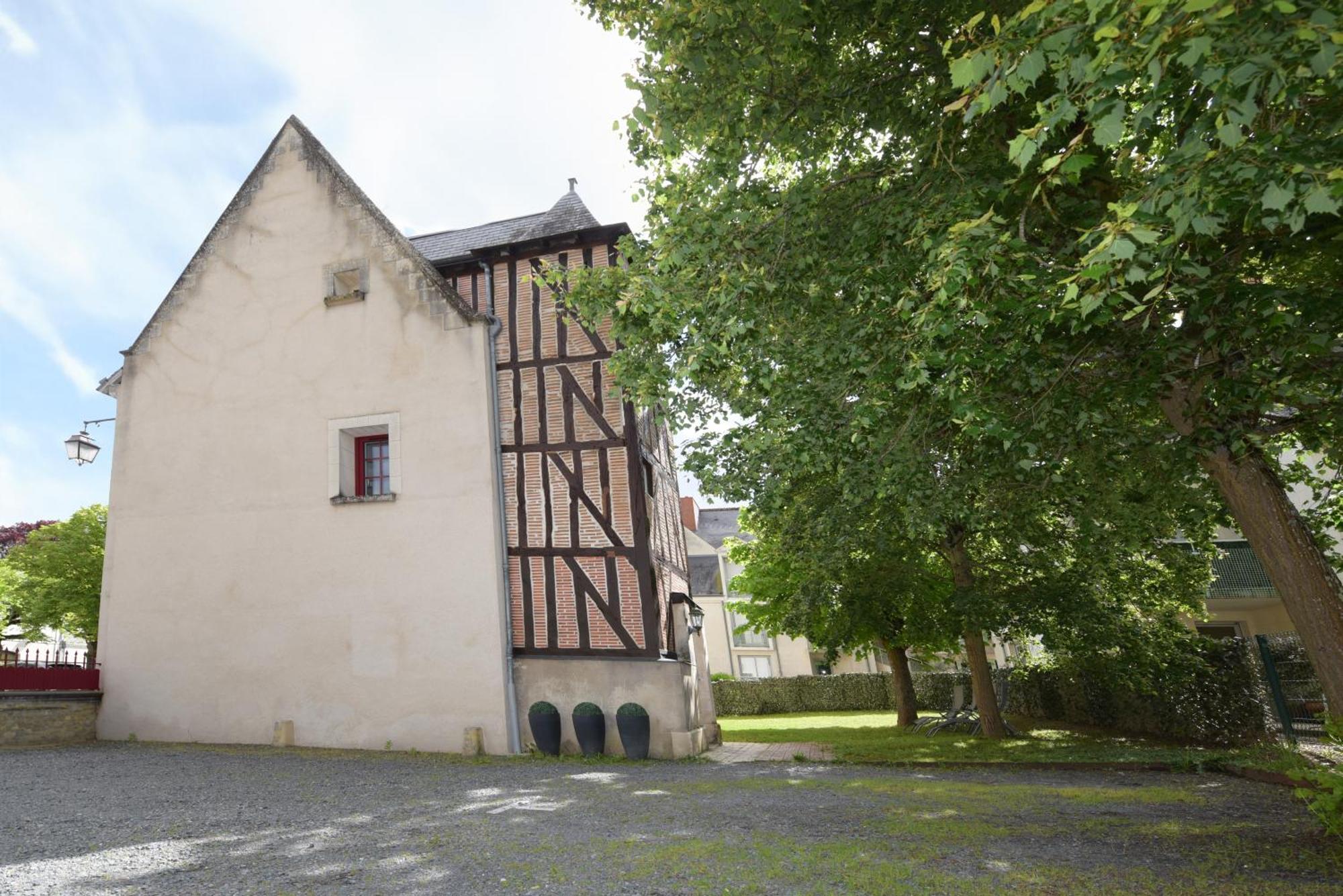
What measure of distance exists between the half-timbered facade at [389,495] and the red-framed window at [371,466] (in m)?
0.03

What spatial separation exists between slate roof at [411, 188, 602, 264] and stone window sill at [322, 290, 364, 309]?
4.56 ft

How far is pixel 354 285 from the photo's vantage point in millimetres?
12719

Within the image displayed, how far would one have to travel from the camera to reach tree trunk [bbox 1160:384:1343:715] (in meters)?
5.38

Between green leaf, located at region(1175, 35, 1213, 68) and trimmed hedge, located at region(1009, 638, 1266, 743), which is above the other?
green leaf, located at region(1175, 35, 1213, 68)

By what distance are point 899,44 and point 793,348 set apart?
268 cm

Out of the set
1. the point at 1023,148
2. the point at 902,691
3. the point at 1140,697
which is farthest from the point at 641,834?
the point at 902,691

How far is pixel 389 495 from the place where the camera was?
37.9 ft

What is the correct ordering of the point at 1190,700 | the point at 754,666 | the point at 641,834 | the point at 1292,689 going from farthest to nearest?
the point at 754,666
the point at 1190,700
the point at 1292,689
the point at 641,834

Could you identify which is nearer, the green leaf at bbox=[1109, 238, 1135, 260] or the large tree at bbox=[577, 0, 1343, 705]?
the green leaf at bbox=[1109, 238, 1135, 260]

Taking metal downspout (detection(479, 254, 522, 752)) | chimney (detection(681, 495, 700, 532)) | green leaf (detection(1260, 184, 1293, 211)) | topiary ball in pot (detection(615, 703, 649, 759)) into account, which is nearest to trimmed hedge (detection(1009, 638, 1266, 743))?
topiary ball in pot (detection(615, 703, 649, 759))

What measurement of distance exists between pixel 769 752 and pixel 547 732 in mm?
3485

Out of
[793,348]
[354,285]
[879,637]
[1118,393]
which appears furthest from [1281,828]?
[354,285]

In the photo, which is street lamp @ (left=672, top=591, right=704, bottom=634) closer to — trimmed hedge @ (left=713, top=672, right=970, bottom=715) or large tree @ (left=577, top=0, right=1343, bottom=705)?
large tree @ (left=577, top=0, right=1343, bottom=705)

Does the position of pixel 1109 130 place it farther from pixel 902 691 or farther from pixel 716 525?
pixel 716 525
